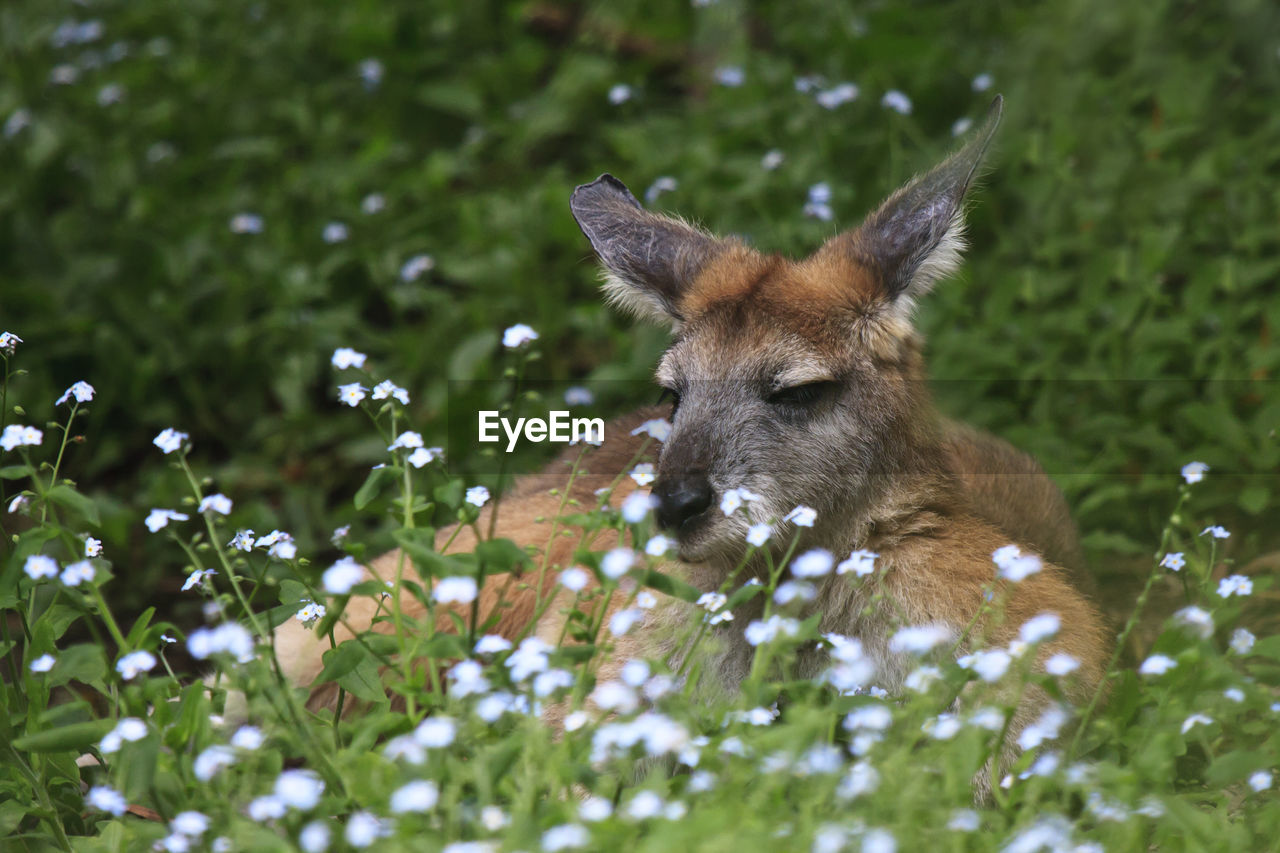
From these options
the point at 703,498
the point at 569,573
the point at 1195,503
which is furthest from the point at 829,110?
the point at 569,573

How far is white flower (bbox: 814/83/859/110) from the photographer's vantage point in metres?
6.54

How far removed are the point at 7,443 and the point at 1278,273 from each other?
5.36m

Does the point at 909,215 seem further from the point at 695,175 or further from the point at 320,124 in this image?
the point at 320,124

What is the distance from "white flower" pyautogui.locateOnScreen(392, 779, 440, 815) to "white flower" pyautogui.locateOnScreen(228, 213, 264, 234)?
524cm

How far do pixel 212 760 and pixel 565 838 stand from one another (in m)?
0.79

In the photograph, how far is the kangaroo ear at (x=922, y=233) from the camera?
4.02 m

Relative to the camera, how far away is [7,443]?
10.5 feet

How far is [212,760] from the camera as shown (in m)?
2.63

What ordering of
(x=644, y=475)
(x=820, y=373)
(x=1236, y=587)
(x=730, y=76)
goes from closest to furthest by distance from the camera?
(x=1236, y=587) < (x=644, y=475) < (x=820, y=373) < (x=730, y=76)

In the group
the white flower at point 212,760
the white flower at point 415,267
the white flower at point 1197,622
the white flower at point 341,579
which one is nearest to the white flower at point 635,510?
the white flower at point 341,579

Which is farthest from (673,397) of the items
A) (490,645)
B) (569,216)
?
(569,216)

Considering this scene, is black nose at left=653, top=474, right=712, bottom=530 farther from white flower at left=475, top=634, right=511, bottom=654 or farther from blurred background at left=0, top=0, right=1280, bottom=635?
blurred background at left=0, top=0, right=1280, bottom=635

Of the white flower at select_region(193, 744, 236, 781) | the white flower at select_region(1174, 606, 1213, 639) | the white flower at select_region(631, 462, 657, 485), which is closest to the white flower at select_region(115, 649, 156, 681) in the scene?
the white flower at select_region(193, 744, 236, 781)

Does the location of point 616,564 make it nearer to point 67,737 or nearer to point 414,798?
point 414,798
